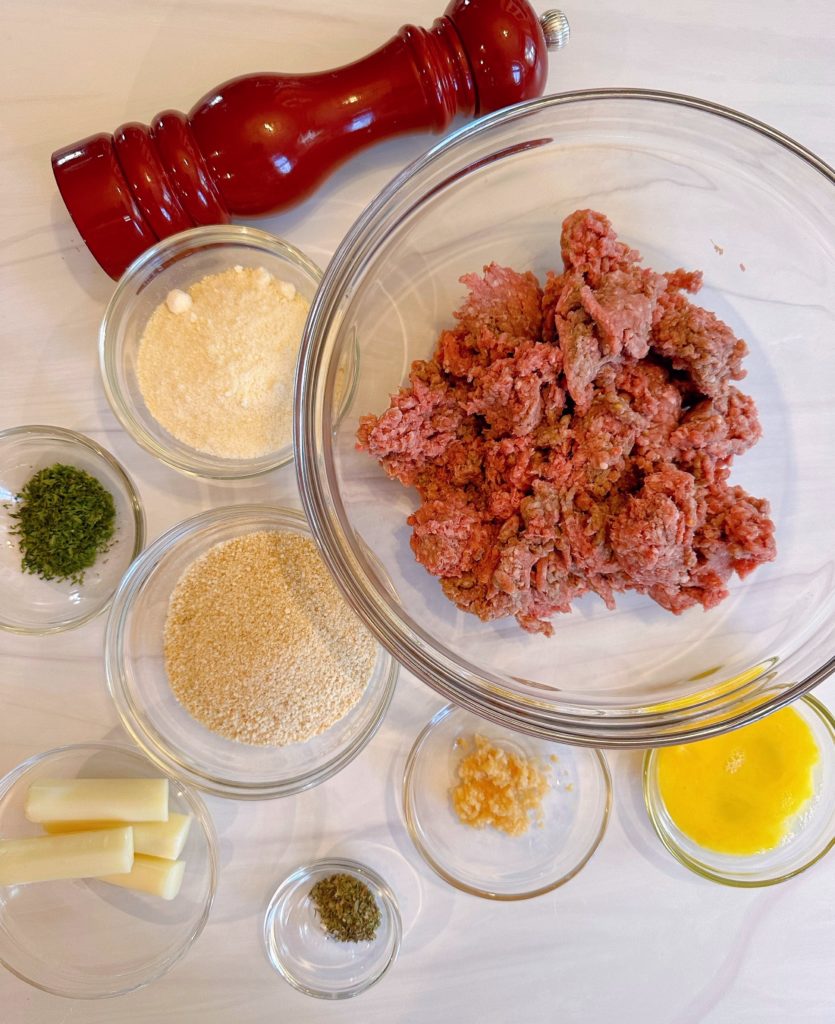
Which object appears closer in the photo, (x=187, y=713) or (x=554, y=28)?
(x=554, y=28)

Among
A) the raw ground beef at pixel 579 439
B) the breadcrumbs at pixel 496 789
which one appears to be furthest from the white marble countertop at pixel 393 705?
the raw ground beef at pixel 579 439

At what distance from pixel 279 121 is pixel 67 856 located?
5.21 ft

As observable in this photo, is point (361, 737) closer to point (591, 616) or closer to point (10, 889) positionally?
point (591, 616)

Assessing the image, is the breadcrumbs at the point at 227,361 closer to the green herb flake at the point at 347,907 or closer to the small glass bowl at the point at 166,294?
the small glass bowl at the point at 166,294

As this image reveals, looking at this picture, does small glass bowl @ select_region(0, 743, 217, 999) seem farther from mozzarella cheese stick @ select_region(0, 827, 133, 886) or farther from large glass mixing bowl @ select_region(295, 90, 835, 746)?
large glass mixing bowl @ select_region(295, 90, 835, 746)

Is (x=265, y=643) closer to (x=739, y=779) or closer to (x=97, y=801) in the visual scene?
(x=97, y=801)

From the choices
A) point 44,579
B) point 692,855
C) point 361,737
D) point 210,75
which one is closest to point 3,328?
point 44,579

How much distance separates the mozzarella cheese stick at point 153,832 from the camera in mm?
1611

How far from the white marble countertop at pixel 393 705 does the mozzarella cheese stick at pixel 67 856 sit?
8.3 inches

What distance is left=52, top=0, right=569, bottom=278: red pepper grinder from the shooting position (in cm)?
141

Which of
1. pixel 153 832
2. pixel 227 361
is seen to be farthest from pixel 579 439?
pixel 153 832

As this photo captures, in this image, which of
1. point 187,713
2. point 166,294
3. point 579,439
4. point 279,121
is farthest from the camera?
point 187,713

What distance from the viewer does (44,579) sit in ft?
5.52

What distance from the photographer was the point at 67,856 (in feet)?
5.11
